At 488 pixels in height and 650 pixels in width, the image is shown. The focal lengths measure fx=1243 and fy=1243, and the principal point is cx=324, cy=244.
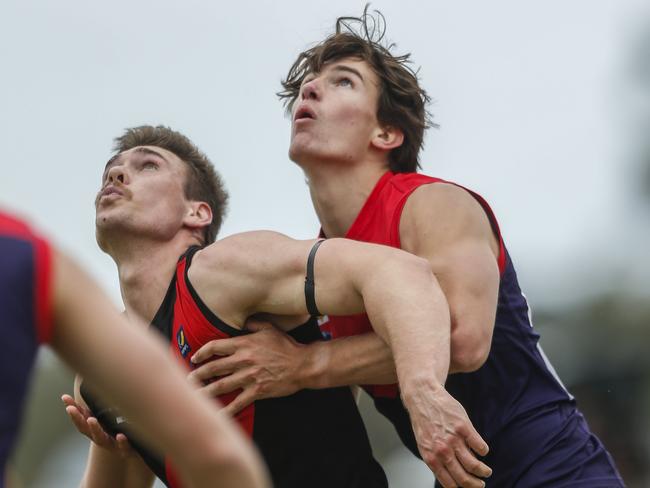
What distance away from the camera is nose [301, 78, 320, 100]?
6.43 m

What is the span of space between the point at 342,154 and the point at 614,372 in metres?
10.4

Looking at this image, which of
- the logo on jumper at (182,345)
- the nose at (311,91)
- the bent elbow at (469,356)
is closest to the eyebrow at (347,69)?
the nose at (311,91)

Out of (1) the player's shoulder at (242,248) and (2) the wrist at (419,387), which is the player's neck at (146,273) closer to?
(1) the player's shoulder at (242,248)

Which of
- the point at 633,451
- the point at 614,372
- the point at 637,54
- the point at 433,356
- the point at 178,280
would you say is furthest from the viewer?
the point at 637,54

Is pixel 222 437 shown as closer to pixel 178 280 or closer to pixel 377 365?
pixel 377 365

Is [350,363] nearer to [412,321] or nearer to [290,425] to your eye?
[290,425]

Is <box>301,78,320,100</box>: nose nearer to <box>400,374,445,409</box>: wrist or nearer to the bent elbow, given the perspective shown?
the bent elbow

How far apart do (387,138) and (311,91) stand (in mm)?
490

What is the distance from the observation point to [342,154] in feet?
20.6

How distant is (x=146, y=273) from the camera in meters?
6.01

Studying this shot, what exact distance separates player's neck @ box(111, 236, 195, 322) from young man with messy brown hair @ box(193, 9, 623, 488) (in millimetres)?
608

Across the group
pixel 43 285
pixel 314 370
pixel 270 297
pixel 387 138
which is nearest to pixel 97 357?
pixel 43 285

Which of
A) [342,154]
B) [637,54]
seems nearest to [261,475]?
[342,154]

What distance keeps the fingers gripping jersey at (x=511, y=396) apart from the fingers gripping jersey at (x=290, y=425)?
309mm
